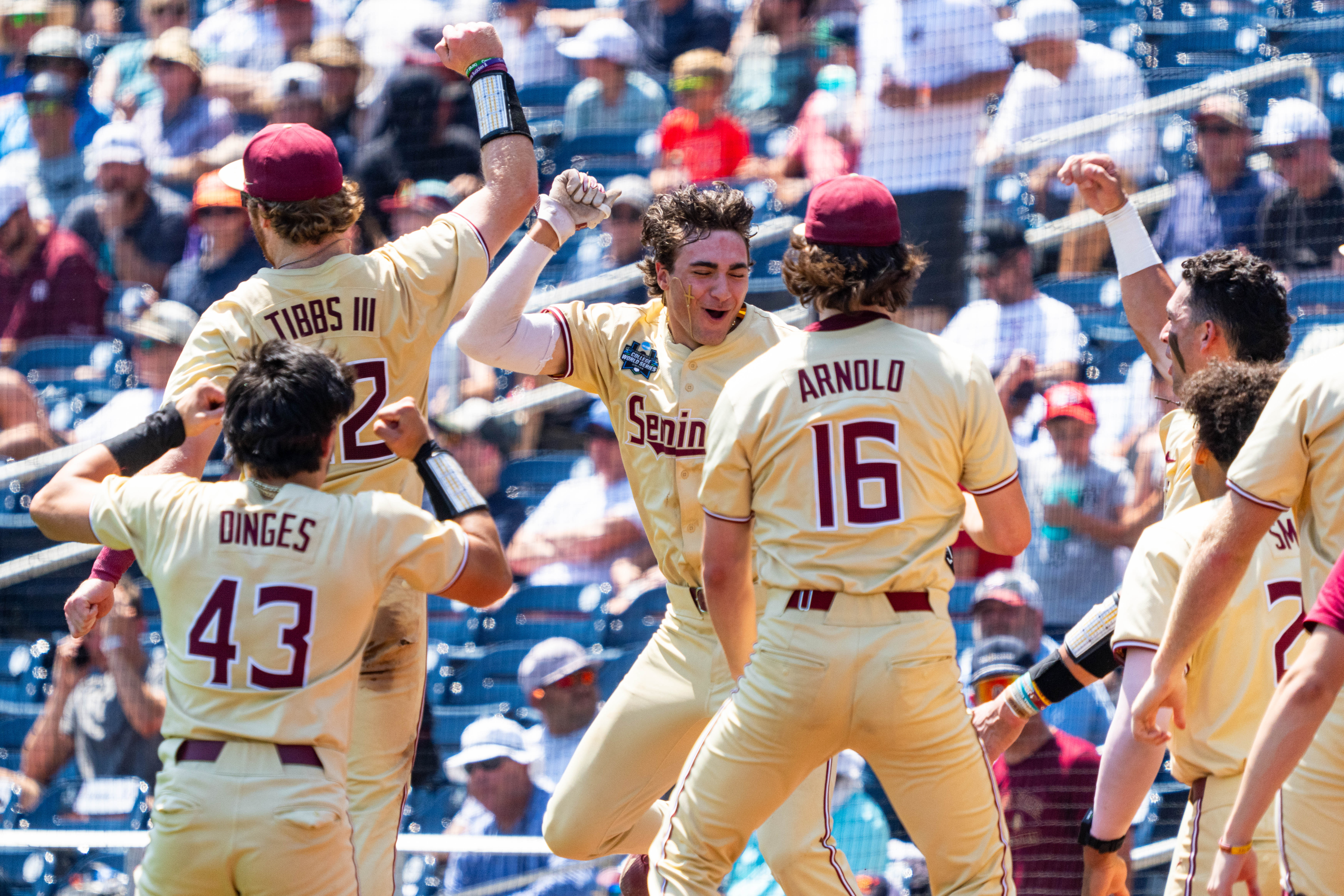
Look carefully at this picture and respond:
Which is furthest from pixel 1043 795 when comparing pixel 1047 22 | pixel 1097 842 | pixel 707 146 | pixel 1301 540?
pixel 707 146

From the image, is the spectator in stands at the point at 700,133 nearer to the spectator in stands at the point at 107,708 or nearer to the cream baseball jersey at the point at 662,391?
the spectator in stands at the point at 107,708

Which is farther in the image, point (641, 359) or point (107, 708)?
point (107, 708)

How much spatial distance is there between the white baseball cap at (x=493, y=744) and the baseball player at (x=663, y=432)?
79.8 inches

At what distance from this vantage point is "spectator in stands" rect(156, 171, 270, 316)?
294 inches

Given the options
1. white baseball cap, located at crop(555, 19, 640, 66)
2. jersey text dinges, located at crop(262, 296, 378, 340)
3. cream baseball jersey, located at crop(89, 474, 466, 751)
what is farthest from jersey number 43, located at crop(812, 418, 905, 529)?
white baseball cap, located at crop(555, 19, 640, 66)

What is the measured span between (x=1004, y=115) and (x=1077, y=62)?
16.1 inches

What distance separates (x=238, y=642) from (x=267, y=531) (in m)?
0.21

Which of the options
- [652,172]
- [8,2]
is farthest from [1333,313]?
[8,2]

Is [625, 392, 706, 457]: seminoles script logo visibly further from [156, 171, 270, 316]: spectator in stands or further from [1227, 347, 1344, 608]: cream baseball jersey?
[156, 171, 270, 316]: spectator in stands

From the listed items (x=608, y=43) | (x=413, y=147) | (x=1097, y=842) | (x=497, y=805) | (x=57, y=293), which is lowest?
(x=497, y=805)

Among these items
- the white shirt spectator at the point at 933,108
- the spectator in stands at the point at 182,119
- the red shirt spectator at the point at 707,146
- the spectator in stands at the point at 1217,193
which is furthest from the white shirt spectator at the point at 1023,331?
the spectator in stands at the point at 182,119

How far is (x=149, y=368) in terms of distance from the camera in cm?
715

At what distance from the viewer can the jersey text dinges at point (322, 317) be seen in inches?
134

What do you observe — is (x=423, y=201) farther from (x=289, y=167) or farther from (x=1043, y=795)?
(x=1043, y=795)
